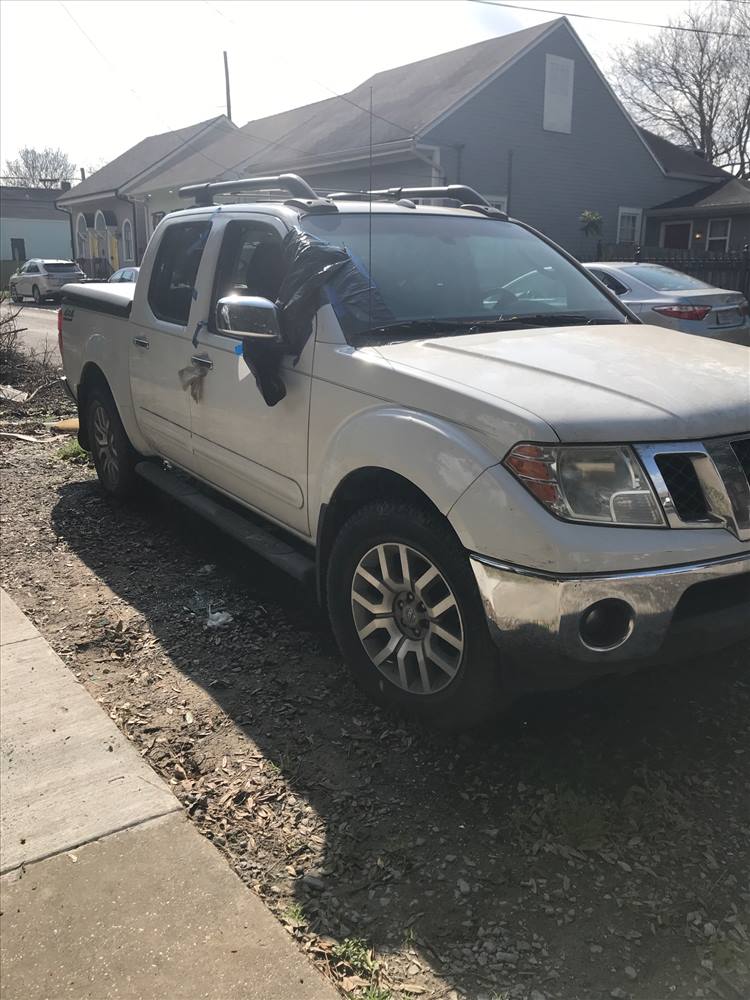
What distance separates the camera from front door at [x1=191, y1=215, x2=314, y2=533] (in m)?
3.63

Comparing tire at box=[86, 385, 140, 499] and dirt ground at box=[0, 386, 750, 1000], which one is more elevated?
tire at box=[86, 385, 140, 499]

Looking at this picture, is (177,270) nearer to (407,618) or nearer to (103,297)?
(103,297)

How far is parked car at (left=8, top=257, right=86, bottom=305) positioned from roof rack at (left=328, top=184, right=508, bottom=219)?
31.4 metres

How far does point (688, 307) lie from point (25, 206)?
5868 centimetres

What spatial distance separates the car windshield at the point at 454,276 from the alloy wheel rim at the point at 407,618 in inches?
38.5

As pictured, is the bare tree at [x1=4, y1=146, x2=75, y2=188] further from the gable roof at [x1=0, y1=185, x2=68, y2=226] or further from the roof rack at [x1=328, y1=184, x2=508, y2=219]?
the roof rack at [x1=328, y1=184, x2=508, y2=219]

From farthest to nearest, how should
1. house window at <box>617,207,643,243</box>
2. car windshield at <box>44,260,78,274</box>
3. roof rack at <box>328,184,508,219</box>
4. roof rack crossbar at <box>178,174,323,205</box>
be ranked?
car windshield at <box>44,260,78,274</box>, house window at <box>617,207,643,243</box>, roof rack at <box>328,184,508,219</box>, roof rack crossbar at <box>178,174,323,205</box>

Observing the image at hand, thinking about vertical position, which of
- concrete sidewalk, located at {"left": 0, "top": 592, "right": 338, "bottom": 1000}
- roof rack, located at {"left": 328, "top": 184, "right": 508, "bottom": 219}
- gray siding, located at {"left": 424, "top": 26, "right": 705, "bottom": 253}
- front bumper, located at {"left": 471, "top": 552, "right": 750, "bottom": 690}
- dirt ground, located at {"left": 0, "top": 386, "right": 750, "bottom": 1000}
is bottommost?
concrete sidewalk, located at {"left": 0, "top": 592, "right": 338, "bottom": 1000}

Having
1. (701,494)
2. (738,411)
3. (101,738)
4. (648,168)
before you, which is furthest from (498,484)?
(648,168)

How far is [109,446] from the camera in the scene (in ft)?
19.5

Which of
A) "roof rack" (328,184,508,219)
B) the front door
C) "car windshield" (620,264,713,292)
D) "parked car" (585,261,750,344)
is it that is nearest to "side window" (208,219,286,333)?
the front door

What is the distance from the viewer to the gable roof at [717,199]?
24.4m

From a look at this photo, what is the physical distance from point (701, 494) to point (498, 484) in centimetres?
62

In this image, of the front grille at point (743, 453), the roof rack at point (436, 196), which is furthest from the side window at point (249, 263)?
the front grille at point (743, 453)
